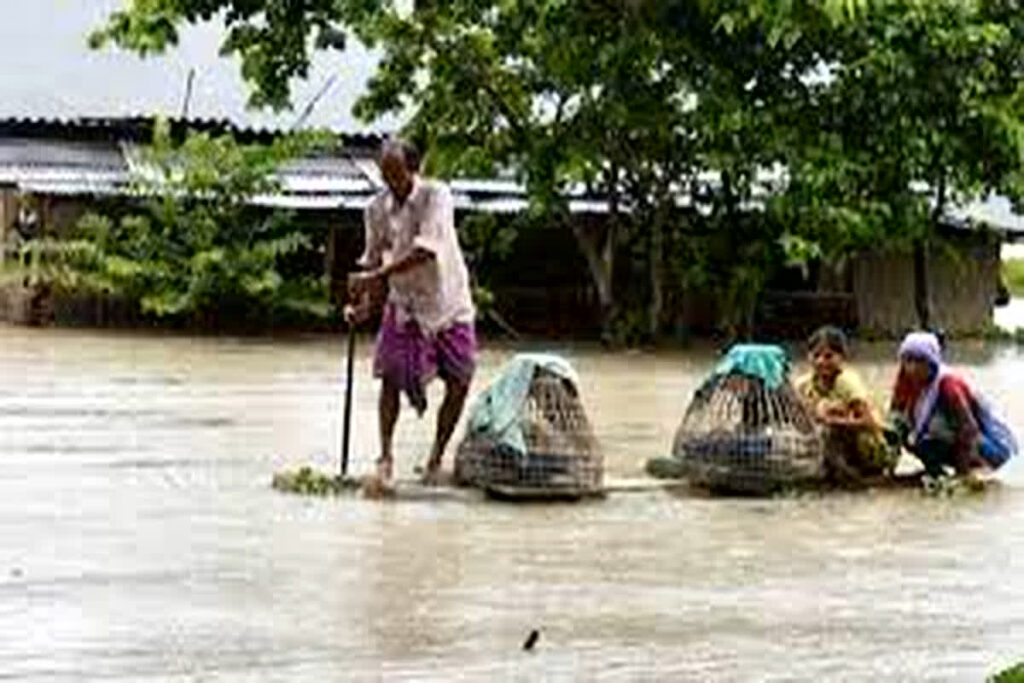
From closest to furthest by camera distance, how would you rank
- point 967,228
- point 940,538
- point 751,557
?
point 751,557 < point 940,538 < point 967,228

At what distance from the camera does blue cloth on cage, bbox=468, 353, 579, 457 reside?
10.2 m

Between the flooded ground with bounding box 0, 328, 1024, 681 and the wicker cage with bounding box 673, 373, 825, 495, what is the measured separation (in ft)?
0.79

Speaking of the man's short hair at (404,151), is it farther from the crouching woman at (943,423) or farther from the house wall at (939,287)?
the house wall at (939,287)

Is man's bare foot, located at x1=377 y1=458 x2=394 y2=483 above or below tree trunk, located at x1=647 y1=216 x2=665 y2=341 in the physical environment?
below

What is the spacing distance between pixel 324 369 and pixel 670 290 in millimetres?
7496

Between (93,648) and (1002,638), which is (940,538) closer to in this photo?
(1002,638)

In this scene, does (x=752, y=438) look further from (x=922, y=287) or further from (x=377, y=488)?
(x=922, y=287)

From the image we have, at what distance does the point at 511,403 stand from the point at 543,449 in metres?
0.25

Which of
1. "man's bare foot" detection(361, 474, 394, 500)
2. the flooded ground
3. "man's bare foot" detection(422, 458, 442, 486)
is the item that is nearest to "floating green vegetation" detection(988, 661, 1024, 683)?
the flooded ground

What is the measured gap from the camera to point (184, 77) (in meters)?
29.6

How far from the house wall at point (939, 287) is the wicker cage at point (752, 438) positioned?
17.8 m

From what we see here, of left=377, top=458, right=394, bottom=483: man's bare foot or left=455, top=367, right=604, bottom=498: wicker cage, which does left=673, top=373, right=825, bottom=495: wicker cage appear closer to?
left=455, top=367, right=604, bottom=498: wicker cage

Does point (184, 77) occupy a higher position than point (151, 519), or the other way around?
point (184, 77)

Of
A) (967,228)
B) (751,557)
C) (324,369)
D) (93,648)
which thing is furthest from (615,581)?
(967,228)
